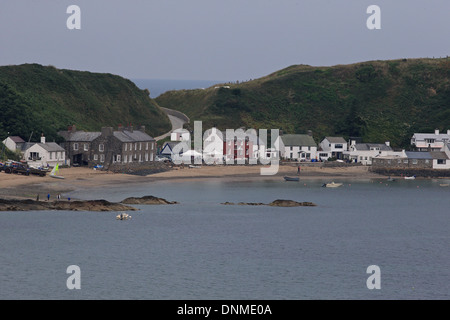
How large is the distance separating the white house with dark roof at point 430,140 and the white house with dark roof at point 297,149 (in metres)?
20.6

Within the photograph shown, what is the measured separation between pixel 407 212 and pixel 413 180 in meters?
34.8

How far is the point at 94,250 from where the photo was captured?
2697 inches

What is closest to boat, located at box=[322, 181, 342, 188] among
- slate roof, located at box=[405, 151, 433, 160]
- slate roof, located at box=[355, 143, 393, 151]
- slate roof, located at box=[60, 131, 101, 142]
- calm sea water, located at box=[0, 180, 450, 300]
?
calm sea water, located at box=[0, 180, 450, 300]

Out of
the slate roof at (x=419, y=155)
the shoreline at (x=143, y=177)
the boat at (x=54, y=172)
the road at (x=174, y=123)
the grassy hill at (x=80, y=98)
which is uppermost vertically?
the grassy hill at (x=80, y=98)

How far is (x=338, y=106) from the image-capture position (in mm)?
184625

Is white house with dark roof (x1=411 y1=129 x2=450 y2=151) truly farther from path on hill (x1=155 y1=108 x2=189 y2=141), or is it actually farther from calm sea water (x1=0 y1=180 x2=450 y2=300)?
path on hill (x1=155 y1=108 x2=189 y2=141)

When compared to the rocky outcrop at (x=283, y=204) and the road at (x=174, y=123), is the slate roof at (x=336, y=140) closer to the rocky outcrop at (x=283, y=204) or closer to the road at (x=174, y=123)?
the road at (x=174, y=123)

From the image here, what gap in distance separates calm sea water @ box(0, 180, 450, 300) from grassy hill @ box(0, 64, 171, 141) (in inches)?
1981

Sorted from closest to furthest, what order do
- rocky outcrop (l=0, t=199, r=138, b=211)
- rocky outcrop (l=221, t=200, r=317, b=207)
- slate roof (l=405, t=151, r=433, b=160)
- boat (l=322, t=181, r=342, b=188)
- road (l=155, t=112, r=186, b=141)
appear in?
rocky outcrop (l=0, t=199, r=138, b=211) < rocky outcrop (l=221, t=200, r=317, b=207) < boat (l=322, t=181, r=342, b=188) < slate roof (l=405, t=151, r=433, b=160) < road (l=155, t=112, r=186, b=141)

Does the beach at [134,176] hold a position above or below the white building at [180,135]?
below

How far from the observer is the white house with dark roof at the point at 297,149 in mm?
142375

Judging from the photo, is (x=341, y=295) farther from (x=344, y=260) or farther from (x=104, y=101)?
(x=104, y=101)

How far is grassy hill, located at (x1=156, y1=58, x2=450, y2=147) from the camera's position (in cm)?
16512

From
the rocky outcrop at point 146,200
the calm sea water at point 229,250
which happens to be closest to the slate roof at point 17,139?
the calm sea water at point 229,250
